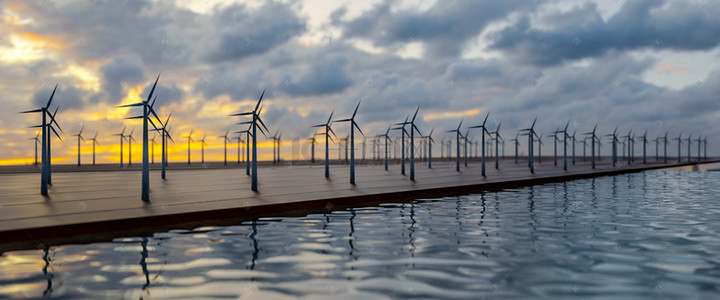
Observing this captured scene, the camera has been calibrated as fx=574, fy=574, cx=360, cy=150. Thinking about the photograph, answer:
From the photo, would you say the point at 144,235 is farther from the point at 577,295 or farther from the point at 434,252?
the point at 577,295

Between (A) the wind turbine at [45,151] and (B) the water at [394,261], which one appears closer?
(B) the water at [394,261]

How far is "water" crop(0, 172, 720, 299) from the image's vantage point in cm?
1117

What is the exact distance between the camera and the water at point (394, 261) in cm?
1117

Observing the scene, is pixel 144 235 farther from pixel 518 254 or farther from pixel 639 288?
pixel 639 288

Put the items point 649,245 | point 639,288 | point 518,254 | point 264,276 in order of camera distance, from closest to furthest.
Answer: point 639,288
point 264,276
point 518,254
point 649,245

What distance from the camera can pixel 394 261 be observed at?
1395 centimetres

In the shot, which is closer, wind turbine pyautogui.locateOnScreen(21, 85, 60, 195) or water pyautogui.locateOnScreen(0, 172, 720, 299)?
water pyautogui.locateOnScreen(0, 172, 720, 299)

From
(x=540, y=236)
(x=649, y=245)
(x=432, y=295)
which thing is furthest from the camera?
(x=540, y=236)

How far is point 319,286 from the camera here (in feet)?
37.3

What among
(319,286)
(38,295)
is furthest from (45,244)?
(319,286)

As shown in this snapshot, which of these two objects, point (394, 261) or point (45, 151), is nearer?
point (394, 261)

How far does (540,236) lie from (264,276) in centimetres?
994

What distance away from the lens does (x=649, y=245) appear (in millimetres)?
16719

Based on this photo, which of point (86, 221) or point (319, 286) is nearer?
point (319, 286)
